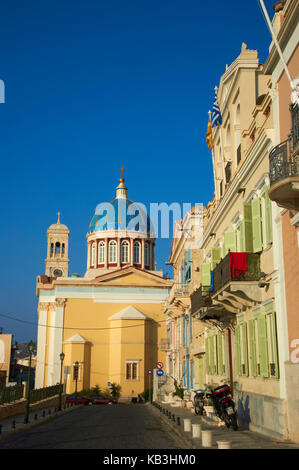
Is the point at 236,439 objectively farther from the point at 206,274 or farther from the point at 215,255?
the point at 206,274

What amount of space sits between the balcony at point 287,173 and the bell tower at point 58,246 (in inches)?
2936

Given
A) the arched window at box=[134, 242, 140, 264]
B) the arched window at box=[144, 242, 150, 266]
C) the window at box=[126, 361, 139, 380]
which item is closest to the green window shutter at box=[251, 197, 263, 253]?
the window at box=[126, 361, 139, 380]

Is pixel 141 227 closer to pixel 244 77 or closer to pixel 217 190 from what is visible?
pixel 217 190

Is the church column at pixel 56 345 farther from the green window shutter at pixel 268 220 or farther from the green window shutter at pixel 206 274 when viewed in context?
the green window shutter at pixel 268 220

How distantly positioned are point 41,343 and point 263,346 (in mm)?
45391

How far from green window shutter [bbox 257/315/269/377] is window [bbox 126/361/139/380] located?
128ft

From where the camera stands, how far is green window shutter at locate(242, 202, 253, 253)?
15.9 m

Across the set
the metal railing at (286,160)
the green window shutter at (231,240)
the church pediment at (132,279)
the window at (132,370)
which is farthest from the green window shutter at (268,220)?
the church pediment at (132,279)

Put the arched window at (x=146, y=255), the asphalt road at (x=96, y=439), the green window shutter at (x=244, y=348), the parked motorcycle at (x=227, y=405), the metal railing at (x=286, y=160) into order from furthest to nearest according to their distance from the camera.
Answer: the arched window at (x=146, y=255) → the green window shutter at (x=244, y=348) → the parked motorcycle at (x=227, y=405) → the asphalt road at (x=96, y=439) → the metal railing at (x=286, y=160)

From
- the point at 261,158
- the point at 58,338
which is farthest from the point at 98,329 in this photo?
the point at 261,158

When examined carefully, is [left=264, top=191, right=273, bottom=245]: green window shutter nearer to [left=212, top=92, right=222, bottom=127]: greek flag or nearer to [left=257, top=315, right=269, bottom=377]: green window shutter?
[left=257, top=315, right=269, bottom=377]: green window shutter

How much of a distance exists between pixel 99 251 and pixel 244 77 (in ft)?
152

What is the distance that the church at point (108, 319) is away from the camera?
2082 inches
